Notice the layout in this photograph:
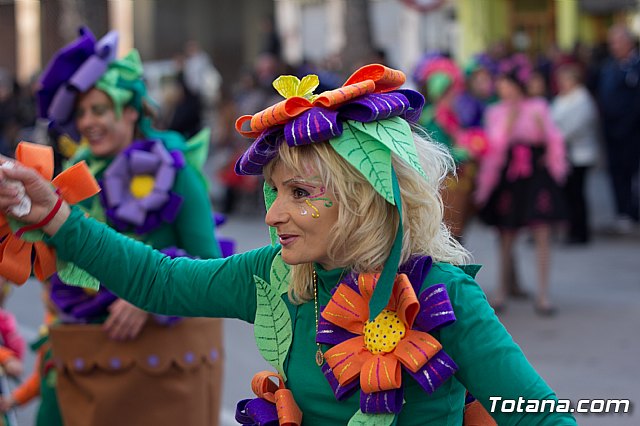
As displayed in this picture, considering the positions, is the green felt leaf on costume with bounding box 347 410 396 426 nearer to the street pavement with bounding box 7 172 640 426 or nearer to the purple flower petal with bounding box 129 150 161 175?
the purple flower petal with bounding box 129 150 161 175

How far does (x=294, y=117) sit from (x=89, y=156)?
6.69ft

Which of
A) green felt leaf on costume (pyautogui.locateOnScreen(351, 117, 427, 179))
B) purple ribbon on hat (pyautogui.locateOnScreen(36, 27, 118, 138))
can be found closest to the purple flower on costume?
purple ribbon on hat (pyautogui.locateOnScreen(36, 27, 118, 138))

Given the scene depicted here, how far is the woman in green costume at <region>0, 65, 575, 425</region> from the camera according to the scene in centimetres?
239

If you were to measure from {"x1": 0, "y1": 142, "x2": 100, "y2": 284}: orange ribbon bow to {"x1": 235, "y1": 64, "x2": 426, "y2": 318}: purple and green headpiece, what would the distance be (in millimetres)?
443

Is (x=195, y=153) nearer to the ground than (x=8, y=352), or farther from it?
farther from it

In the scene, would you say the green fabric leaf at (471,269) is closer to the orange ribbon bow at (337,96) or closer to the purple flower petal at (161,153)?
the orange ribbon bow at (337,96)

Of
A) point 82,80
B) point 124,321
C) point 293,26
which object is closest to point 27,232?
point 124,321

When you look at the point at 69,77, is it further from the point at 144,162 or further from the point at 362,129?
the point at 362,129

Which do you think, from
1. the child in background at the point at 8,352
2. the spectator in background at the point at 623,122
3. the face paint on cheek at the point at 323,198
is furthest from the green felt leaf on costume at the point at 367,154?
the spectator in background at the point at 623,122

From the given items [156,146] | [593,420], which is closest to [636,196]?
[593,420]

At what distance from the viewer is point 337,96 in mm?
2426

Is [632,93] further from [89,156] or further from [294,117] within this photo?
[294,117]

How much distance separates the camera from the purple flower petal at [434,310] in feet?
7.80

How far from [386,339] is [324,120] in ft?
1.65
